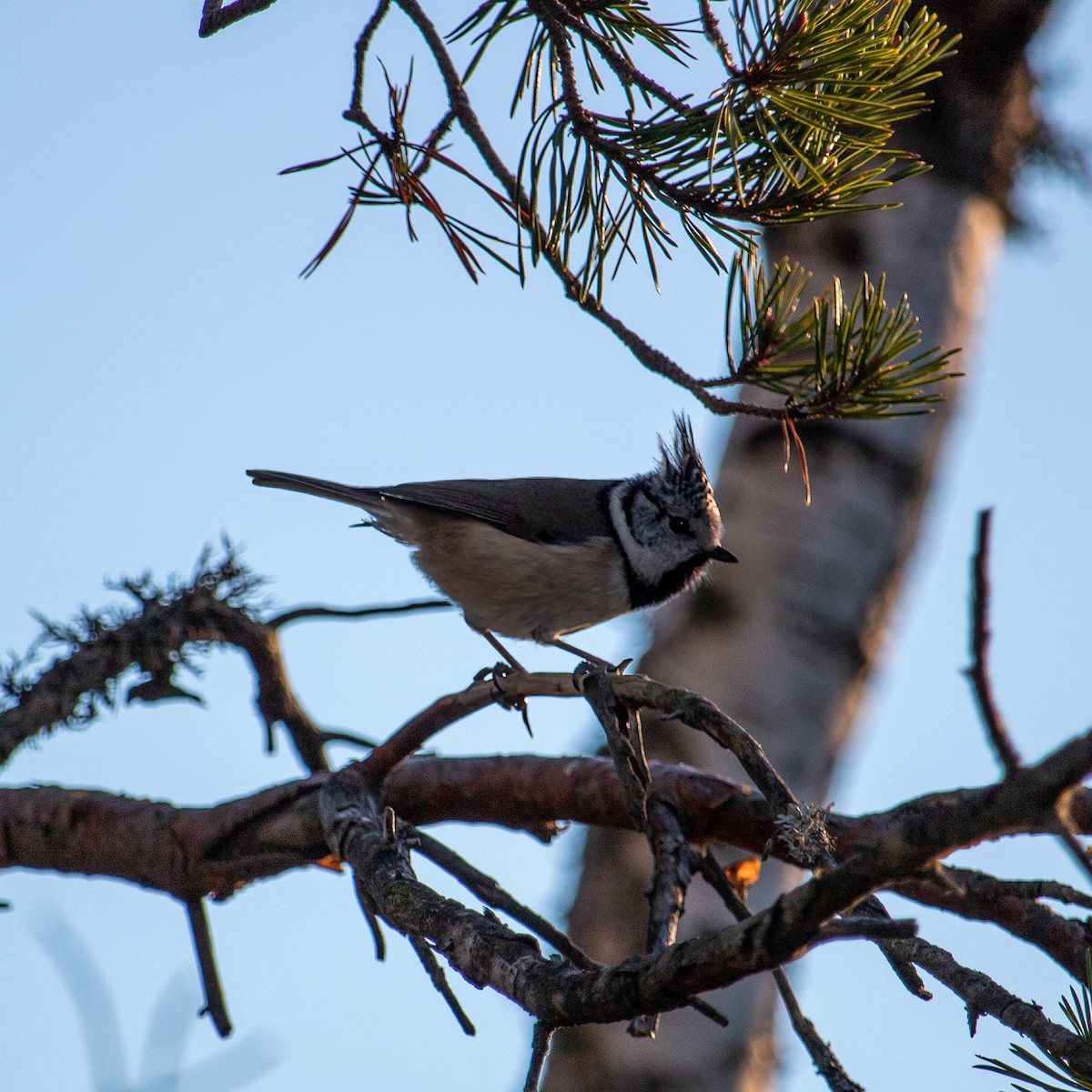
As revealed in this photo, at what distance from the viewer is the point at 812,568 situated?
12.7ft

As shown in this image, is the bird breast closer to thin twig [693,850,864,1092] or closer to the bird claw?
the bird claw

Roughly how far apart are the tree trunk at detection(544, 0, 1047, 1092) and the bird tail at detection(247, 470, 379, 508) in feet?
3.98

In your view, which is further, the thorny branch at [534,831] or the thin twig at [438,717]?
the thin twig at [438,717]

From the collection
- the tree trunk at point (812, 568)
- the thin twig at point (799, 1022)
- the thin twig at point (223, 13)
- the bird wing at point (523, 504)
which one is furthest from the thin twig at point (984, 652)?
the tree trunk at point (812, 568)

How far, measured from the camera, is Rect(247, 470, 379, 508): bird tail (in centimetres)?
317

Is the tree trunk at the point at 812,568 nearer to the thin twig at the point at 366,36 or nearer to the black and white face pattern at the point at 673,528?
the black and white face pattern at the point at 673,528

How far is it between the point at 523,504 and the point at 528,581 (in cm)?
34

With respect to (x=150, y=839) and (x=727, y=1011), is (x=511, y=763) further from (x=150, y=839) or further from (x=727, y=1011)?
(x=727, y=1011)

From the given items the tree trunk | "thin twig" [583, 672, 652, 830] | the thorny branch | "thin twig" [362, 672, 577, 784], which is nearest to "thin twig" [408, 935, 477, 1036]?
the thorny branch

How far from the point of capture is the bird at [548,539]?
3.18 m

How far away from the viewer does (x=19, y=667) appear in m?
2.51

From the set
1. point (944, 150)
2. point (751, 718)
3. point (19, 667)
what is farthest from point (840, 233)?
point (19, 667)

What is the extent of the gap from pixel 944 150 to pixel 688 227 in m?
2.95

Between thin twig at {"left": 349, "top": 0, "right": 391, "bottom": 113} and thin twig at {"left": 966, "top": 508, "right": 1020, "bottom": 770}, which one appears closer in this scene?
thin twig at {"left": 966, "top": 508, "right": 1020, "bottom": 770}
